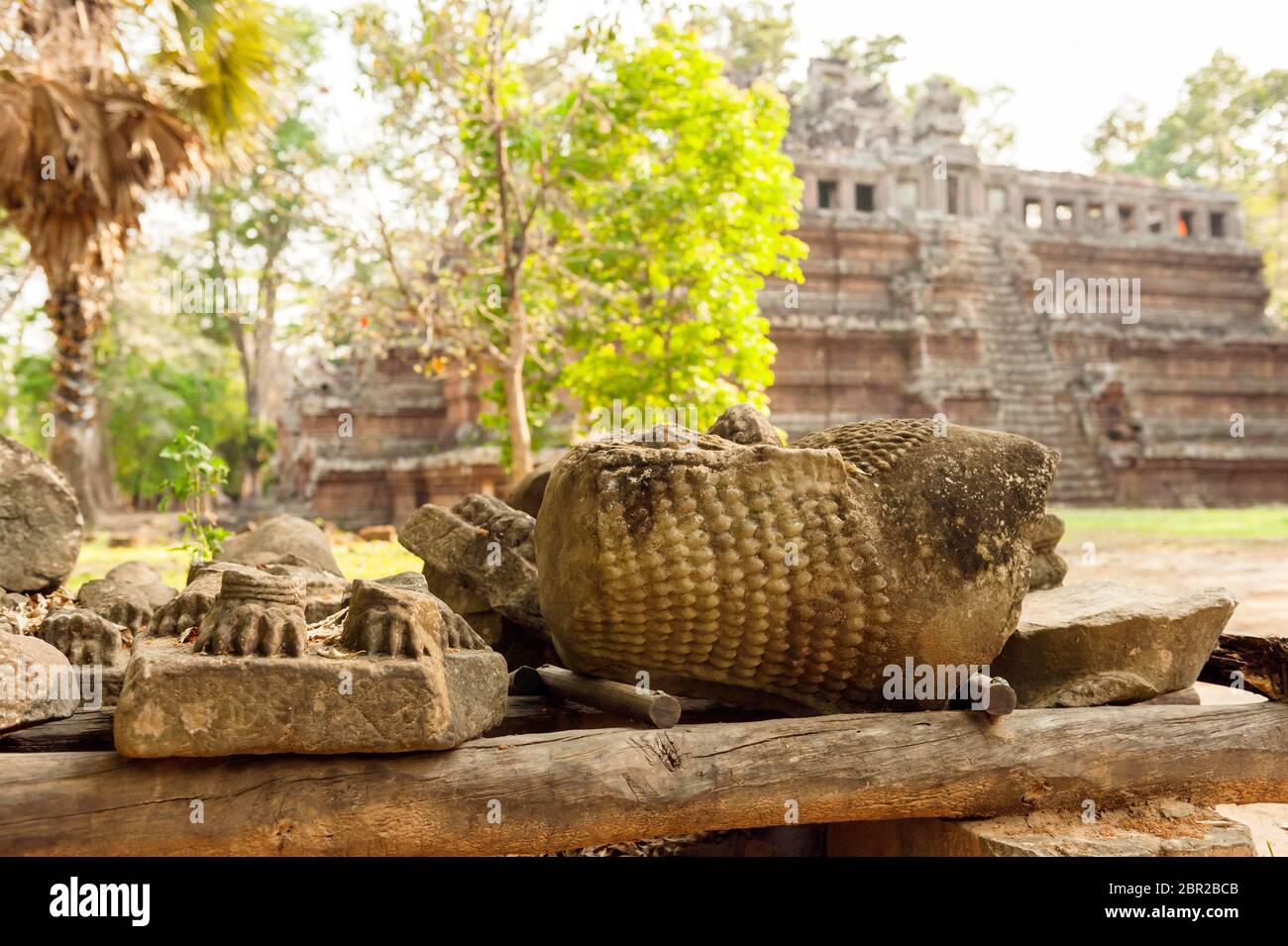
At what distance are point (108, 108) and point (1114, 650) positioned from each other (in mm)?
10316

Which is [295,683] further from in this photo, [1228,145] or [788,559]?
[1228,145]

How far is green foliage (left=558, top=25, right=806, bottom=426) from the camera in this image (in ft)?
34.5

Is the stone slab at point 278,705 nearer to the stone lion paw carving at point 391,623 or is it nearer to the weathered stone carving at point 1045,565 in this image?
the stone lion paw carving at point 391,623

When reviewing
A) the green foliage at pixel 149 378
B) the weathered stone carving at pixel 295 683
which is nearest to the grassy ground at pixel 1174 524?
the weathered stone carving at pixel 295 683

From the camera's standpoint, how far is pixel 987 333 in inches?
918

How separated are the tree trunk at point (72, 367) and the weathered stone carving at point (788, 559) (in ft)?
34.8

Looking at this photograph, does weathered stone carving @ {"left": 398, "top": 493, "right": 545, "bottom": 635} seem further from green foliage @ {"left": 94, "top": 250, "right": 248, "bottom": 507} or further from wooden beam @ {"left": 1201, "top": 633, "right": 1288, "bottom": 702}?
green foliage @ {"left": 94, "top": 250, "right": 248, "bottom": 507}

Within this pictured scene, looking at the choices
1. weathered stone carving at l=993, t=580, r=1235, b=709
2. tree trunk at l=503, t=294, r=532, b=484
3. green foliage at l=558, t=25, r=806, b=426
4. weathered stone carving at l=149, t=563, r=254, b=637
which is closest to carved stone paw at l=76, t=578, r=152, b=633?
weathered stone carving at l=149, t=563, r=254, b=637

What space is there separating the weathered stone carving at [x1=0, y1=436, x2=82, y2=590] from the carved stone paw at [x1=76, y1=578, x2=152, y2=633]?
23cm

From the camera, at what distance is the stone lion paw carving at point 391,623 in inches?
95.6

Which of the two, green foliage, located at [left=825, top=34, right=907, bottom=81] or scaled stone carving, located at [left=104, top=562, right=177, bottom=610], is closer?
scaled stone carving, located at [left=104, top=562, right=177, bottom=610]

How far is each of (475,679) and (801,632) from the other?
34.5 inches
